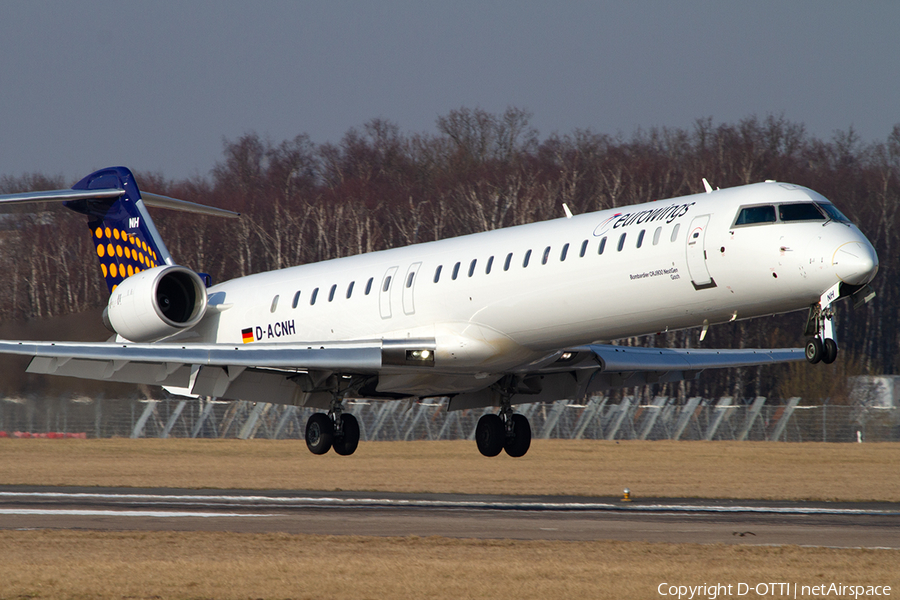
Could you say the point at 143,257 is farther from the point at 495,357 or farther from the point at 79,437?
the point at 79,437

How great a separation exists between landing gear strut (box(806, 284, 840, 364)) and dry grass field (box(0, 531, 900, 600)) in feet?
8.71

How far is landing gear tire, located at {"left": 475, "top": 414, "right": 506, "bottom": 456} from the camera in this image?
875 inches

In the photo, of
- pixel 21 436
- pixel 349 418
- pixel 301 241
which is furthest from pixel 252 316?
pixel 301 241

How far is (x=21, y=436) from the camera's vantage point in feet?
124

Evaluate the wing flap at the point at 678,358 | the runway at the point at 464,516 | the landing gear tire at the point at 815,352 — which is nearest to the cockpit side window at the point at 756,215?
the landing gear tire at the point at 815,352

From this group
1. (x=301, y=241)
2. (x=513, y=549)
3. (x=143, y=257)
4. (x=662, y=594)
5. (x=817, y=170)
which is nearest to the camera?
(x=662, y=594)

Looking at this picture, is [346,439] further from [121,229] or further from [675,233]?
[675,233]

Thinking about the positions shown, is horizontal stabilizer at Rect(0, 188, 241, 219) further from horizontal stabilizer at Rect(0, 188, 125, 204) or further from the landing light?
the landing light

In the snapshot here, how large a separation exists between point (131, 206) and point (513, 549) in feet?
41.8

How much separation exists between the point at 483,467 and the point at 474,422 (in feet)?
25.8

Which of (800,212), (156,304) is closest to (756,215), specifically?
(800,212)

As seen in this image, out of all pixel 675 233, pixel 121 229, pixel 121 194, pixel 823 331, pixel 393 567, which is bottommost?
pixel 393 567

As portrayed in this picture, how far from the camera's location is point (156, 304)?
843 inches

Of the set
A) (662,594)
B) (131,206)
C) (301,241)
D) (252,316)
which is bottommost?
(662,594)
